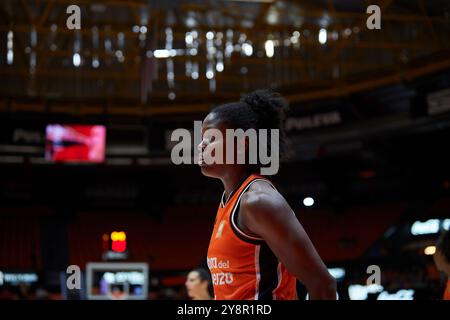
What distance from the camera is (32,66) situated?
19438 millimetres

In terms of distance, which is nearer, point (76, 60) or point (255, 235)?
point (255, 235)

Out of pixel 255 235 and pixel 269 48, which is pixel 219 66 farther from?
pixel 255 235

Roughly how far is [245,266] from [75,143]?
16187mm

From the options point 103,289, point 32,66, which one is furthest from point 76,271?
point 32,66

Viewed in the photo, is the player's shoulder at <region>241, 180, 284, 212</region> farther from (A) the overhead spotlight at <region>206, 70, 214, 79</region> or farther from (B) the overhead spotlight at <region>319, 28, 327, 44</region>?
(A) the overhead spotlight at <region>206, 70, 214, 79</region>

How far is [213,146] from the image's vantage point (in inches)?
104

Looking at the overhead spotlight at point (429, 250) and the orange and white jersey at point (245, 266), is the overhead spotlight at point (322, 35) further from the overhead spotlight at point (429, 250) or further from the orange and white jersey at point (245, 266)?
the orange and white jersey at point (245, 266)

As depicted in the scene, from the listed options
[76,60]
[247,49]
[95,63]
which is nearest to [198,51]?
[247,49]

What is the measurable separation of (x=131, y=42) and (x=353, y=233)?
7.85m

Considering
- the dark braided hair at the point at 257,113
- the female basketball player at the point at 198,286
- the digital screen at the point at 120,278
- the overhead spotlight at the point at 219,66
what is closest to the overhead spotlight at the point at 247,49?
the overhead spotlight at the point at 219,66

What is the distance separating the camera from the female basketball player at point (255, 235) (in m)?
2.24

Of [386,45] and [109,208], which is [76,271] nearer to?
[386,45]

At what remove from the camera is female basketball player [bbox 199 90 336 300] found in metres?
2.24

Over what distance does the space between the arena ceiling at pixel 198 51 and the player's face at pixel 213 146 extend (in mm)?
12642
